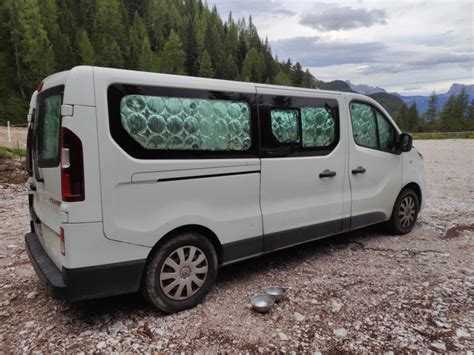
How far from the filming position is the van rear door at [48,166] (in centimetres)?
293

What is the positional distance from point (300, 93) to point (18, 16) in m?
63.4

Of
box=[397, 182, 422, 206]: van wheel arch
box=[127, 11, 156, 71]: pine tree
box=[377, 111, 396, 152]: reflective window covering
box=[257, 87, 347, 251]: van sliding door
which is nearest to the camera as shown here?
box=[257, 87, 347, 251]: van sliding door

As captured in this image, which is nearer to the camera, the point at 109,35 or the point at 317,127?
the point at 317,127

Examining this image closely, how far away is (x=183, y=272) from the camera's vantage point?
331 cm

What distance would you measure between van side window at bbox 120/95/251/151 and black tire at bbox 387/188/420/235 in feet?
10.2

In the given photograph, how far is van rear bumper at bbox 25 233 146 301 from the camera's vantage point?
276 centimetres

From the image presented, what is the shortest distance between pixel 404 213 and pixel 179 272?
157 inches

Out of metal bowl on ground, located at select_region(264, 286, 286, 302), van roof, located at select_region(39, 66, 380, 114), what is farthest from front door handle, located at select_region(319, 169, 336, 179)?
metal bowl on ground, located at select_region(264, 286, 286, 302)

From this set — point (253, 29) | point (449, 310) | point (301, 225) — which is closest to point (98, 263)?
point (301, 225)

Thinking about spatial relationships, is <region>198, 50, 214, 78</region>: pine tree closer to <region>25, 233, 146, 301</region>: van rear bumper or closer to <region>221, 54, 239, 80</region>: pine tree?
<region>221, 54, 239, 80</region>: pine tree

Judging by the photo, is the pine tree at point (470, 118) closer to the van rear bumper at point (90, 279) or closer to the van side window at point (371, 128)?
the van side window at point (371, 128)

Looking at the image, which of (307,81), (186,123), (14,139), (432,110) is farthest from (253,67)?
(186,123)

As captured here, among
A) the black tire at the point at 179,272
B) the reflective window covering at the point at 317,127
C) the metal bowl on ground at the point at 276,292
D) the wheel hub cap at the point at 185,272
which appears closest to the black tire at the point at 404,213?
the reflective window covering at the point at 317,127

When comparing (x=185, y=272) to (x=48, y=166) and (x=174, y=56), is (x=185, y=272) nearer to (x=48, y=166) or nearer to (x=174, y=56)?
(x=48, y=166)
